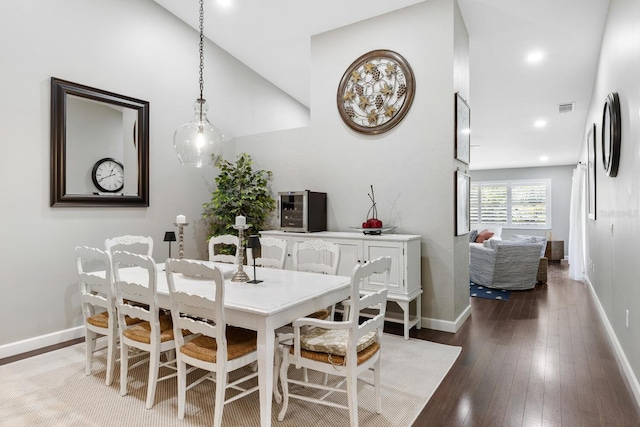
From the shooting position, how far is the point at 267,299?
214 cm

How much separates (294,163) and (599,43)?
3675 mm

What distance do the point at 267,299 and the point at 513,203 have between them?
10.5 metres

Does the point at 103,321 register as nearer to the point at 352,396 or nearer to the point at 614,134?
the point at 352,396

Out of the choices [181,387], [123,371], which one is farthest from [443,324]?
[123,371]

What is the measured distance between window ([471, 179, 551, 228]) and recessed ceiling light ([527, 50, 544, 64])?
6888mm

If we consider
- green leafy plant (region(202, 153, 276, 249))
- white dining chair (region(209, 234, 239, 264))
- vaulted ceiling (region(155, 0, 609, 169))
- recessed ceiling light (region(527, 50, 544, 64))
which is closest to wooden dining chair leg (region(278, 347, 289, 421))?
white dining chair (region(209, 234, 239, 264))

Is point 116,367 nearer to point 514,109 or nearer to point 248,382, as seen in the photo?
point 248,382

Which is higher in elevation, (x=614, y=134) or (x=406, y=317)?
(x=614, y=134)

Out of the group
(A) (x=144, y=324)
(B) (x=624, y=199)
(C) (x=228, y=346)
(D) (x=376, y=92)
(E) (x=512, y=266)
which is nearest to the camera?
(C) (x=228, y=346)

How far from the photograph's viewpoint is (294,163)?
4.82 meters

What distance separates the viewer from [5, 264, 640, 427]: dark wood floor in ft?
7.41

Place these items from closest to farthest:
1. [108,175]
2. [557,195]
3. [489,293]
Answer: [108,175], [489,293], [557,195]

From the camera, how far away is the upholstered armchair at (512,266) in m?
5.82

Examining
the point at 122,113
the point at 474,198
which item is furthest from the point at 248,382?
the point at 474,198
